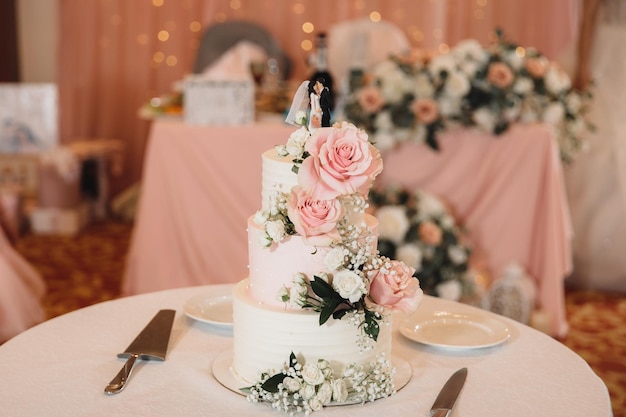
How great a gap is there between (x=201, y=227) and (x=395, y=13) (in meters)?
2.96

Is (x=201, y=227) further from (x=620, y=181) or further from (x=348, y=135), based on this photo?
(x=348, y=135)

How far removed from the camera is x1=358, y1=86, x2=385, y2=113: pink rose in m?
3.54

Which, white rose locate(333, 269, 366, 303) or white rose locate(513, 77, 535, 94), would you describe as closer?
white rose locate(333, 269, 366, 303)

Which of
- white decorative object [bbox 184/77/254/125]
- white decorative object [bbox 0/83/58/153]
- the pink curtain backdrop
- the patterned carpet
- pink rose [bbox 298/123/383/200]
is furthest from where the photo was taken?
white decorative object [bbox 0/83/58/153]

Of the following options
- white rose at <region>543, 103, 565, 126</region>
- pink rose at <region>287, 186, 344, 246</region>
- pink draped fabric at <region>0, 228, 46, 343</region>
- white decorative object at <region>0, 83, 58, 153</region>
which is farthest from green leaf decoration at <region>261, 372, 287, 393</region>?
white decorative object at <region>0, 83, 58, 153</region>

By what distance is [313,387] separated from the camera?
3.89 ft

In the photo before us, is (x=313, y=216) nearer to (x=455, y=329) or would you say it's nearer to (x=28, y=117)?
(x=455, y=329)

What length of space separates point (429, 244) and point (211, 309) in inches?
79.4

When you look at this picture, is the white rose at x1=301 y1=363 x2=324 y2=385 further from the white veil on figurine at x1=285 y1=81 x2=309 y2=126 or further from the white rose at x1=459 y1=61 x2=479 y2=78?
the white rose at x1=459 y1=61 x2=479 y2=78

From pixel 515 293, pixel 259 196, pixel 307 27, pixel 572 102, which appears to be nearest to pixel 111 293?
pixel 259 196

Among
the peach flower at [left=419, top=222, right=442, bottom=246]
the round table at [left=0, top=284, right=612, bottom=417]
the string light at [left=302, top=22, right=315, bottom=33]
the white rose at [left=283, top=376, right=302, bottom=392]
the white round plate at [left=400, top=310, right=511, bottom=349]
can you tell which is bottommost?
the peach flower at [left=419, top=222, right=442, bottom=246]

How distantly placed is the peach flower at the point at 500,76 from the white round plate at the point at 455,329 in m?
2.04

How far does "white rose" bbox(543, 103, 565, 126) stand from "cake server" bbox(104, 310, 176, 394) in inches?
97.7

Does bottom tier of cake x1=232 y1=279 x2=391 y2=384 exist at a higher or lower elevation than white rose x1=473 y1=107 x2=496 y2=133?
lower
